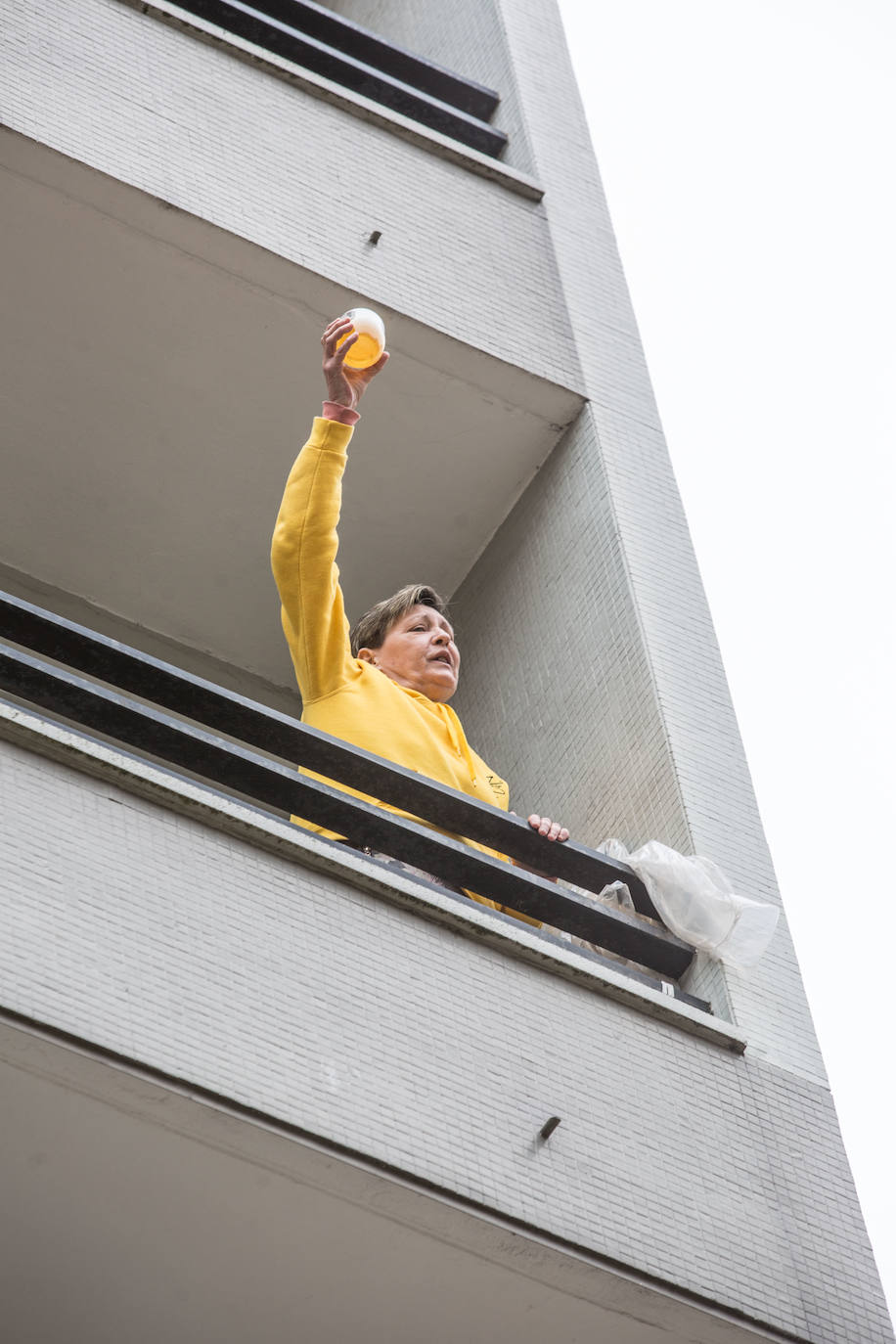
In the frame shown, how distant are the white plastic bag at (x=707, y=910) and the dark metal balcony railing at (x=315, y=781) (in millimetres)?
64

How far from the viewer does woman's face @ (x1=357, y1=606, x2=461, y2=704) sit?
5.11 m

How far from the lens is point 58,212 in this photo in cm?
550

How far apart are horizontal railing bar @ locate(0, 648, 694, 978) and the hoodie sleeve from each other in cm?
67

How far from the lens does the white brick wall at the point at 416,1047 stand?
11.1 feet

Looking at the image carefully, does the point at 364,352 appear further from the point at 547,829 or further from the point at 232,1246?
the point at 232,1246

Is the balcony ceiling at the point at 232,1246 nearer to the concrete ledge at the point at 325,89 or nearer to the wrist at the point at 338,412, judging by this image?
the wrist at the point at 338,412

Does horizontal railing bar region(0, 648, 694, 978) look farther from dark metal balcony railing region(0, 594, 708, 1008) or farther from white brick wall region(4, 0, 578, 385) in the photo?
white brick wall region(4, 0, 578, 385)

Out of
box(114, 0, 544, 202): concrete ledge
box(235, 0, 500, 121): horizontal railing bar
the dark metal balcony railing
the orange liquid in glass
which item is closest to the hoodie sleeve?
the orange liquid in glass

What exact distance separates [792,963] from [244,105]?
3.38 metres

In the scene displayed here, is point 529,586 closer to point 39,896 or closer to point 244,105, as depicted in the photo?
point 244,105

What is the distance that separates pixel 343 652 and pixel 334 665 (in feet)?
0.16

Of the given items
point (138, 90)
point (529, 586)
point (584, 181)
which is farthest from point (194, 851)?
point (584, 181)

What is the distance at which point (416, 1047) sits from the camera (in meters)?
3.61

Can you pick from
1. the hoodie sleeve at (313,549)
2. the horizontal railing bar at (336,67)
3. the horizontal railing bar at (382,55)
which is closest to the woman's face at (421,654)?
the hoodie sleeve at (313,549)
